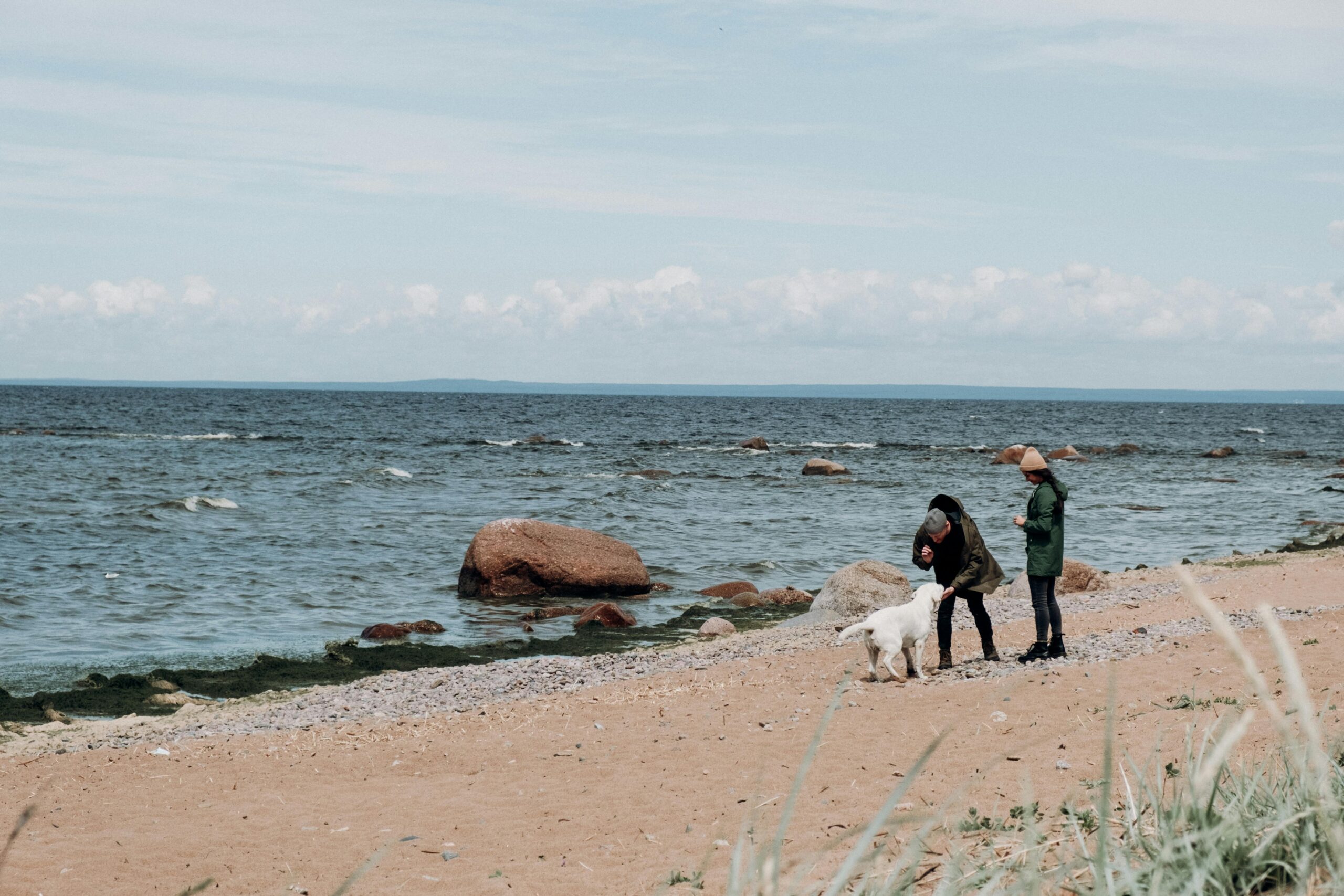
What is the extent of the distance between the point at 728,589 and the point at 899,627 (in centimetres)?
960

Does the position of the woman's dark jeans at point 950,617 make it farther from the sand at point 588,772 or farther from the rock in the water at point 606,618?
the rock in the water at point 606,618

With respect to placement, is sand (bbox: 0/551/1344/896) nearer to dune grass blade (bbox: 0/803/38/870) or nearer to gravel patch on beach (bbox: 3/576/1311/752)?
gravel patch on beach (bbox: 3/576/1311/752)

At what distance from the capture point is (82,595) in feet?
58.5

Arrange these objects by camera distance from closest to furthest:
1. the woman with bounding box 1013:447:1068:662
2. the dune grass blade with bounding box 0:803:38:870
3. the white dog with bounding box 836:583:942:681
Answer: the dune grass blade with bounding box 0:803:38:870 → the white dog with bounding box 836:583:942:681 → the woman with bounding box 1013:447:1068:662

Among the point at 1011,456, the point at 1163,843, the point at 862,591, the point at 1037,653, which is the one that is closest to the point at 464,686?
the point at 1037,653

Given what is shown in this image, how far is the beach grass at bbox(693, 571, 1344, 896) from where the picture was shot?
2131 millimetres

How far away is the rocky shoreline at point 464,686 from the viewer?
10562mm

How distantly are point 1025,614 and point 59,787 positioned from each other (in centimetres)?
1095

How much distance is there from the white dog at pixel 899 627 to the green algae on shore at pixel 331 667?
18.4 feet

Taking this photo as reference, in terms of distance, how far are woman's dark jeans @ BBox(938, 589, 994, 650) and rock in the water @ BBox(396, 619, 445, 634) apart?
8294mm

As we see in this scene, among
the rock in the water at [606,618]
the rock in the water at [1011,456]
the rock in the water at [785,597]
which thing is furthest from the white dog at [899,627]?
the rock in the water at [1011,456]

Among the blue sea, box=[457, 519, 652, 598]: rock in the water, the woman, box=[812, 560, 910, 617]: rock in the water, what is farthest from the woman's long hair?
box=[457, 519, 652, 598]: rock in the water

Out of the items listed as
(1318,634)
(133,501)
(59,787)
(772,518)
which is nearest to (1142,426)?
(772,518)

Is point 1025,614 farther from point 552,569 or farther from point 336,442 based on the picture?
point 336,442
